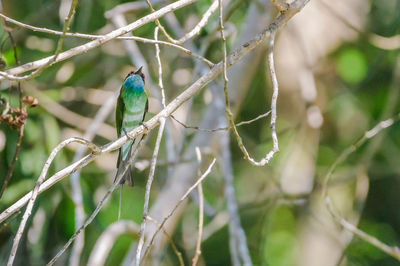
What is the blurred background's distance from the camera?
12.0 feet

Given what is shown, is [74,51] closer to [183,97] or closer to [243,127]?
[183,97]

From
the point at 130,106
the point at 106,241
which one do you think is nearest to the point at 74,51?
the point at 106,241

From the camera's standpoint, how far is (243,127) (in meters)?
4.91

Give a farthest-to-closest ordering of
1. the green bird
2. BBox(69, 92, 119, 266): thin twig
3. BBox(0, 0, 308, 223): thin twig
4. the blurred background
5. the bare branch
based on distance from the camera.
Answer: the blurred background → the green bird → BBox(69, 92, 119, 266): thin twig → the bare branch → BBox(0, 0, 308, 223): thin twig

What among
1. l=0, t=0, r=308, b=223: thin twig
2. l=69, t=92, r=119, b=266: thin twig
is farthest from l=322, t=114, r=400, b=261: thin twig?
l=69, t=92, r=119, b=266: thin twig

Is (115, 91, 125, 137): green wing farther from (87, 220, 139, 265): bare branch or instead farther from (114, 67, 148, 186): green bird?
(87, 220, 139, 265): bare branch

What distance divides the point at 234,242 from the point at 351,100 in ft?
7.23

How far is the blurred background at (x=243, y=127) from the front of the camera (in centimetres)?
367

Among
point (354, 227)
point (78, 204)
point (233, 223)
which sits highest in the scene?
point (78, 204)

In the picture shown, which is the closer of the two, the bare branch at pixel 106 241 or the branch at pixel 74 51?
the branch at pixel 74 51

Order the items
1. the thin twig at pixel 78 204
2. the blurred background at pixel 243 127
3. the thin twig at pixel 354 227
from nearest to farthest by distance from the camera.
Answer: the thin twig at pixel 354 227
the thin twig at pixel 78 204
the blurred background at pixel 243 127

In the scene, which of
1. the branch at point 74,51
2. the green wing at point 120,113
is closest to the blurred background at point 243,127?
the green wing at point 120,113

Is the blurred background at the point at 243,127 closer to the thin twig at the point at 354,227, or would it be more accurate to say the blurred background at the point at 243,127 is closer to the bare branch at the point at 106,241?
the bare branch at the point at 106,241

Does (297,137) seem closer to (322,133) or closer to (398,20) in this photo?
(322,133)
